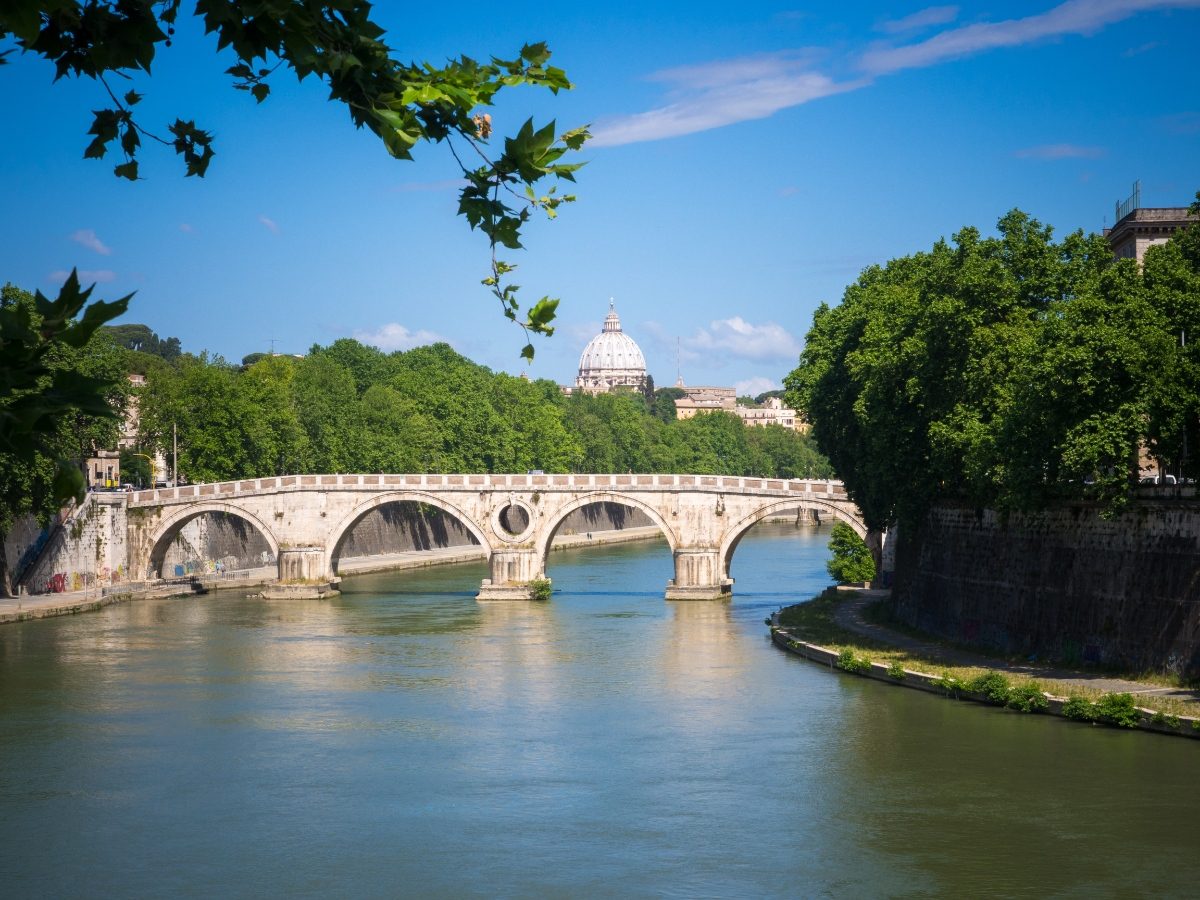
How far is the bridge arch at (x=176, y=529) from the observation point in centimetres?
6334

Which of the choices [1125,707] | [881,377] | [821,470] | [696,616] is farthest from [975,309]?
[821,470]

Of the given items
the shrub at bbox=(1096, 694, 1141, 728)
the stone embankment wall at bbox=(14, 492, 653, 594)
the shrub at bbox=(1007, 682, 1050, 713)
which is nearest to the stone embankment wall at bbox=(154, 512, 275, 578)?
the stone embankment wall at bbox=(14, 492, 653, 594)

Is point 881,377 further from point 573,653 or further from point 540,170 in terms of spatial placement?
point 540,170

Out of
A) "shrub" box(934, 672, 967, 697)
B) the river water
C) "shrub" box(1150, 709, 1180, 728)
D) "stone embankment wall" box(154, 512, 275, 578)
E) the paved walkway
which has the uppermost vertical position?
"stone embankment wall" box(154, 512, 275, 578)

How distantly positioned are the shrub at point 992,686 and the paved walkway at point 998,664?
84cm

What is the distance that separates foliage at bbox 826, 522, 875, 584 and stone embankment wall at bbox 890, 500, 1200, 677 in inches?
537

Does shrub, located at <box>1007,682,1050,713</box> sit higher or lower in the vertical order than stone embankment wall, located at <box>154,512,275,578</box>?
lower

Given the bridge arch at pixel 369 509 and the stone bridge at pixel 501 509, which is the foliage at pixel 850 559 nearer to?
the stone bridge at pixel 501 509

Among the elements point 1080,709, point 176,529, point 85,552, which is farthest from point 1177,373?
point 176,529

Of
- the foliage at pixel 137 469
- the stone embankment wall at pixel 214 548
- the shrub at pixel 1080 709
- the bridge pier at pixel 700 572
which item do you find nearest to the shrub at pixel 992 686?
the shrub at pixel 1080 709

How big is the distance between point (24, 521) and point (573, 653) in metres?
22.9

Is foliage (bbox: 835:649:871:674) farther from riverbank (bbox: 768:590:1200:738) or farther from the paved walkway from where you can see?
the paved walkway

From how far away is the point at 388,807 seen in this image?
83.2ft

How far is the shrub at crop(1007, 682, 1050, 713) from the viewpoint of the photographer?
102 ft
